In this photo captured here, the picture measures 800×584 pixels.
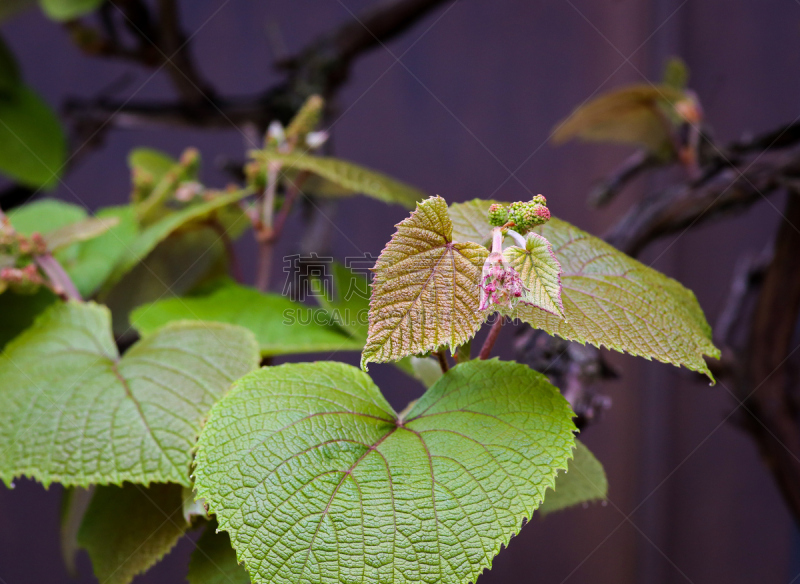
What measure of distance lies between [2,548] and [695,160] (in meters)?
1.27

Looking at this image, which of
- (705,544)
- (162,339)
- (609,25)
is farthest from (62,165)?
(705,544)

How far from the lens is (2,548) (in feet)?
3.27

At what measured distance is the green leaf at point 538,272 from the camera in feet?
0.78

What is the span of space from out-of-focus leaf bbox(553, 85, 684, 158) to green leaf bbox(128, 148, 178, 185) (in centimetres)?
50

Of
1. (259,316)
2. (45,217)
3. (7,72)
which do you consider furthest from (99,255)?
(7,72)

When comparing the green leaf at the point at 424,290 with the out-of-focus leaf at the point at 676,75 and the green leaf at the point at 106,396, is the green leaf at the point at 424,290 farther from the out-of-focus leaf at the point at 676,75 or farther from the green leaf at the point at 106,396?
the out-of-focus leaf at the point at 676,75

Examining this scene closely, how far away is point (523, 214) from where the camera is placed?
255 mm

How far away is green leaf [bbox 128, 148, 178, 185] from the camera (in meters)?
0.70

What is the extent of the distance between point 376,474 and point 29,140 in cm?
78

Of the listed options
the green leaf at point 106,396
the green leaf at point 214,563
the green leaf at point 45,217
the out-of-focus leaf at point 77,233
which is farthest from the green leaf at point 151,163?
the green leaf at point 214,563

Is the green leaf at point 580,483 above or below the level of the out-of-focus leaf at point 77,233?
below

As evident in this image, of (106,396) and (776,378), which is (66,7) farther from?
(776,378)

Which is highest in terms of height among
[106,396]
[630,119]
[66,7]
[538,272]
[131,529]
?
[66,7]

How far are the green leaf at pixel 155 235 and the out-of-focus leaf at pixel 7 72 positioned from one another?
0.47 m
